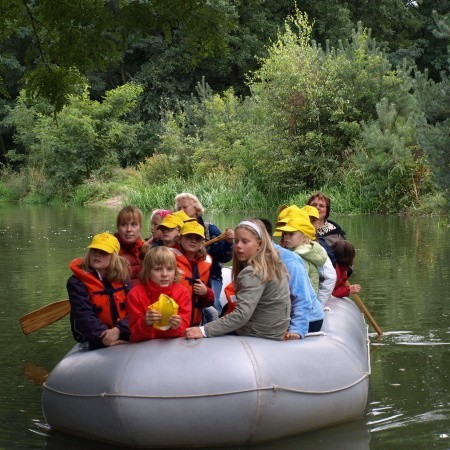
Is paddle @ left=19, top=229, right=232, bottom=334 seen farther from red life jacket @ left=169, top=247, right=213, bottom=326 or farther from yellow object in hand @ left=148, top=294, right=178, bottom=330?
yellow object in hand @ left=148, top=294, right=178, bottom=330

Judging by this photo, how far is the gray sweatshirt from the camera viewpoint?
6688 millimetres

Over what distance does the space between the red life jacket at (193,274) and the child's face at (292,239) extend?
62cm

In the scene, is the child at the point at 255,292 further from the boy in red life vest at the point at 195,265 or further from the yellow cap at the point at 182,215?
the yellow cap at the point at 182,215

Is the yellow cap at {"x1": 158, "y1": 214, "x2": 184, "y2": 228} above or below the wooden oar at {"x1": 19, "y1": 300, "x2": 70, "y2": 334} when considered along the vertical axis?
above

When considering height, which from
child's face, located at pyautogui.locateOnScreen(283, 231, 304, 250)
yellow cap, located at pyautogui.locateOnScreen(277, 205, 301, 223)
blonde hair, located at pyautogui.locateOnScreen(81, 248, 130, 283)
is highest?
yellow cap, located at pyautogui.locateOnScreen(277, 205, 301, 223)

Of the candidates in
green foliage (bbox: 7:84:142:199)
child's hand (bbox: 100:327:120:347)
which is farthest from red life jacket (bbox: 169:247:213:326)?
green foliage (bbox: 7:84:142:199)

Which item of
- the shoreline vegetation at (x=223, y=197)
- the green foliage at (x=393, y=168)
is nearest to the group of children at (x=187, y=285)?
the shoreline vegetation at (x=223, y=197)

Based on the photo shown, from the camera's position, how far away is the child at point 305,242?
7812 millimetres

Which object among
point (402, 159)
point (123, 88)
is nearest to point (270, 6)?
point (123, 88)

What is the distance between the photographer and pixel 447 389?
25.8ft

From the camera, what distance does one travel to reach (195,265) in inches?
297

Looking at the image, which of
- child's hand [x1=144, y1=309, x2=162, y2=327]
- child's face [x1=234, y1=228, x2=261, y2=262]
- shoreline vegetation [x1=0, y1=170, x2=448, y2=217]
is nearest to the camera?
child's hand [x1=144, y1=309, x2=162, y2=327]

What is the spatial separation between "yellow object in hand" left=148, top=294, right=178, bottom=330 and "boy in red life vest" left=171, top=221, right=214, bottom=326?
619mm

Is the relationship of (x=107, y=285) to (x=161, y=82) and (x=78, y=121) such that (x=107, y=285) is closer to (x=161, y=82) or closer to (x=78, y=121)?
(x=78, y=121)
